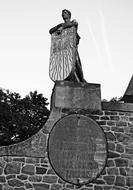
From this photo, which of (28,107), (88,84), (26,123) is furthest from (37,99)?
(88,84)

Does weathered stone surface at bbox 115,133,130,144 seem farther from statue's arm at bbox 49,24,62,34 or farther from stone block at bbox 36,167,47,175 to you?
statue's arm at bbox 49,24,62,34

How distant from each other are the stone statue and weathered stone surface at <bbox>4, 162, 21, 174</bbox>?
242cm

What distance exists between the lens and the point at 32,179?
19.9 feet

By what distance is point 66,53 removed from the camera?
7191mm

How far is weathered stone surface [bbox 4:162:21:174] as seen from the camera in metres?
6.07

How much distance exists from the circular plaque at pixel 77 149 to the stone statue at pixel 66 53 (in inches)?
47.8

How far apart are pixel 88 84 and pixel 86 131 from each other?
129cm

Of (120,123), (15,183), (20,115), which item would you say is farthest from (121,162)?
(20,115)

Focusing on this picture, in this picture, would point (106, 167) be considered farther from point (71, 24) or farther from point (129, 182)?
point (71, 24)

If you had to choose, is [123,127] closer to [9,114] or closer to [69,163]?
[69,163]

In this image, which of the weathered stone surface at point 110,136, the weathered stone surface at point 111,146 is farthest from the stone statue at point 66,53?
the weathered stone surface at point 111,146

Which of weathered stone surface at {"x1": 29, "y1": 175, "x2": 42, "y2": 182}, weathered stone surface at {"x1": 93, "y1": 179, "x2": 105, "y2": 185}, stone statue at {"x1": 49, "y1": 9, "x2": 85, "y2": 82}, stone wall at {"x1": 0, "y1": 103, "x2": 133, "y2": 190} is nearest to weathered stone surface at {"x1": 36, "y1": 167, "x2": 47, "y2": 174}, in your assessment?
stone wall at {"x1": 0, "y1": 103, "x2": 133, "y2": 190}

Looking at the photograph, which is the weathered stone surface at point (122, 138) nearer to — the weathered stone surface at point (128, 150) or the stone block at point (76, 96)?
the weathered stone surface at point (128, 150)

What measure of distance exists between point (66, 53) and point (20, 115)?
18.2 metres
